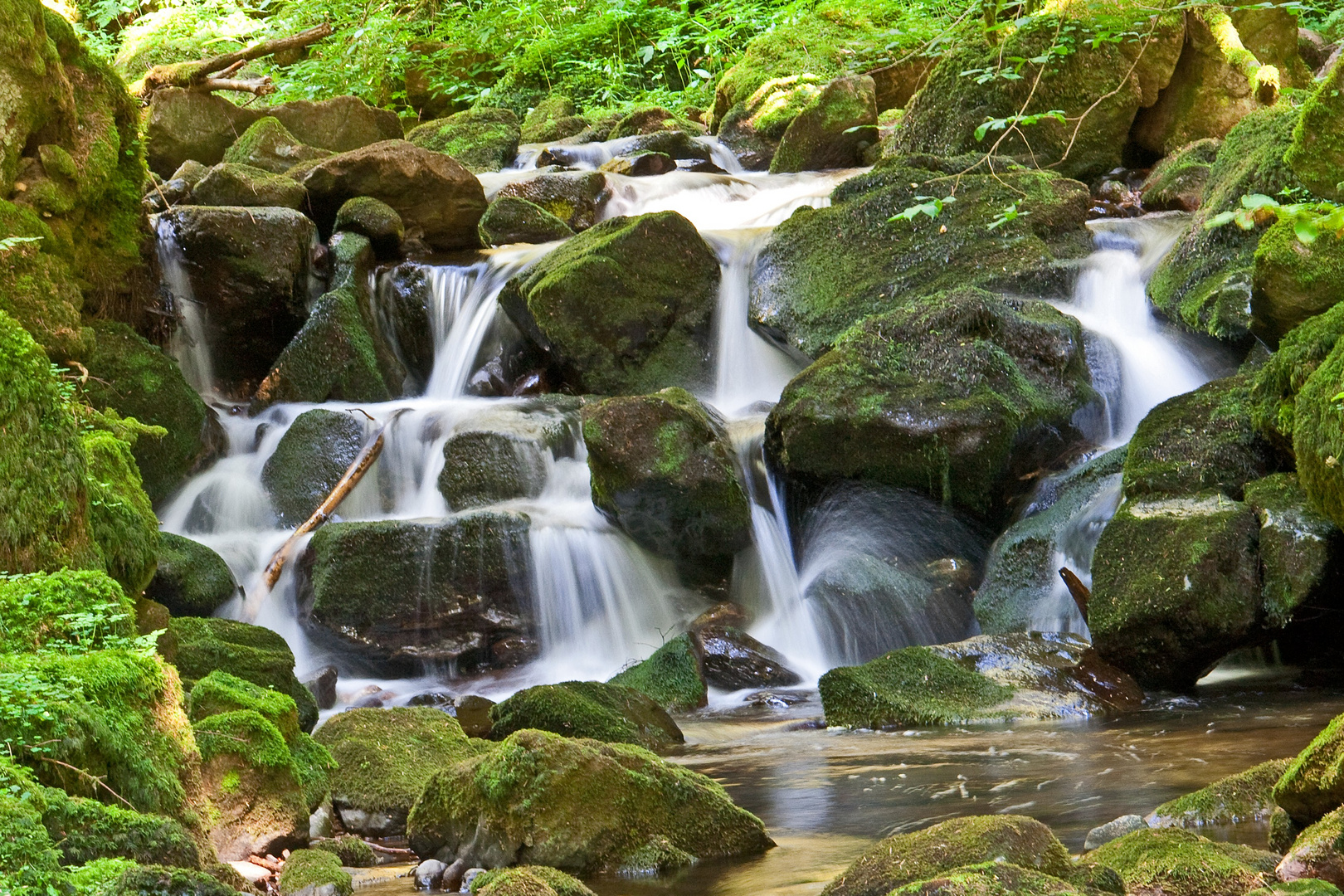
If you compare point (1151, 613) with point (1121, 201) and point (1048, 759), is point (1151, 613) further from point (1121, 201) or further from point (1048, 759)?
point (1121, 201)

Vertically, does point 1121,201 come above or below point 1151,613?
above

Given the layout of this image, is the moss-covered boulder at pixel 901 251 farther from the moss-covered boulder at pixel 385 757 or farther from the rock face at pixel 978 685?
the moss-covered boulder at pixel 385 757

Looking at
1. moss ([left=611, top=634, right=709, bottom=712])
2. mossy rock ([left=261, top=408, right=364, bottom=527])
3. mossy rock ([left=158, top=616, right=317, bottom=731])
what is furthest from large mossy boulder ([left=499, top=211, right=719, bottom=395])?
mossy rock ([left=158, top=616, right=317, bottom=731])

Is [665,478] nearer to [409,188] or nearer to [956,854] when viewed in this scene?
[409,188]

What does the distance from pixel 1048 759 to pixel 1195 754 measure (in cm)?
64

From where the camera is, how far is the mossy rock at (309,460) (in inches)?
425

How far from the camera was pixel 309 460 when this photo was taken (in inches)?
431

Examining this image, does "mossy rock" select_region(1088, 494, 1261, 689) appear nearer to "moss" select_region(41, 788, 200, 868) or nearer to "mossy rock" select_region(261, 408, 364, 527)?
"moss" select_region(41, 788, 200, 868)

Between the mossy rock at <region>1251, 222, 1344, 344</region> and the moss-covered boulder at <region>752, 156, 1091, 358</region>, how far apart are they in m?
3.15

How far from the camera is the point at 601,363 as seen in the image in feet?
39.4

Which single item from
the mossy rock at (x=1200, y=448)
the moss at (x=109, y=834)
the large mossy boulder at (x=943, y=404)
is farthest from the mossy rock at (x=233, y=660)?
the mossy rock at (x=1200, y=448)

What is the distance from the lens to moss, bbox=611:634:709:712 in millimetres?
8008

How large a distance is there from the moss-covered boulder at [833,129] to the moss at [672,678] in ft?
29.9

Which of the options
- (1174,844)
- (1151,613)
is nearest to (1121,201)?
(1151,613)
